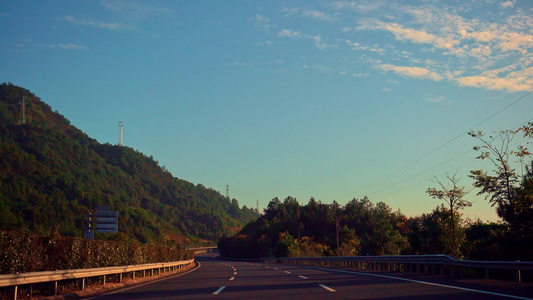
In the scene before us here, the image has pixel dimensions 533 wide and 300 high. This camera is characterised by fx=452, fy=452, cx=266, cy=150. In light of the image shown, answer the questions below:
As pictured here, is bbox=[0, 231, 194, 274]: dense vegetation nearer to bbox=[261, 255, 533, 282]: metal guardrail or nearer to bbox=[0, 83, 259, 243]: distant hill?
bbox=[261, 255, 533, 282]: metal guardrail

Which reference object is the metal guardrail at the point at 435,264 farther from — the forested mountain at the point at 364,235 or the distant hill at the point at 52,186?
the distant hill at the point at 52,186

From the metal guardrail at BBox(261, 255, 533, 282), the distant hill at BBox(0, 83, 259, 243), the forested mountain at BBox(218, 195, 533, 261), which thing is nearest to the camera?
the metal guardrail at BBox(261, 255, 533, 282)

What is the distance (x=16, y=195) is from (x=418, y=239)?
376 feet

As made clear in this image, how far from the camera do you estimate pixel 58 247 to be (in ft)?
50.8

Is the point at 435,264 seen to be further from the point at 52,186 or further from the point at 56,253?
the point at 52,186

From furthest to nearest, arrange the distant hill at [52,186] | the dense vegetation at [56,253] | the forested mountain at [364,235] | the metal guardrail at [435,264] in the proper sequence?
the distant hill at [52,186] → the forested mountain at [364,235] → the metal guardrail at [435,264] → the dense vegetation at [56,253]

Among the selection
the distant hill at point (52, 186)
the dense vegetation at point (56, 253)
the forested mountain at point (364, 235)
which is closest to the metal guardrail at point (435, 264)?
the forested mountain at point (364, 235)

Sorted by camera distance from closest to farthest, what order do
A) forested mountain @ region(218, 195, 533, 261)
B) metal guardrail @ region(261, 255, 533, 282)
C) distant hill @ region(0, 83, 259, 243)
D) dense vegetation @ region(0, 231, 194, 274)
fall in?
1. dense vegetation @ region(0, 231, 194, 274)
2. metal guardrail @ region(261, 255, 533, 282)
3. forested mountain @ region(218, 195, 533, 261)
4. distant hill @ region(0, 83, 259, 243)

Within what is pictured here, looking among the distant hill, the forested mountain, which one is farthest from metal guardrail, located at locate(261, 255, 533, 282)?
the distant hill

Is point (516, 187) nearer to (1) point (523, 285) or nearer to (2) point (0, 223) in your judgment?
(1) point (523, 285)

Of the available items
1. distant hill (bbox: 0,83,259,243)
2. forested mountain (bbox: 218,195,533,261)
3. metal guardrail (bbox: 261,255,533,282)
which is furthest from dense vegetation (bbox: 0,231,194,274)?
distant hill (bbox: 0,83,259,243)

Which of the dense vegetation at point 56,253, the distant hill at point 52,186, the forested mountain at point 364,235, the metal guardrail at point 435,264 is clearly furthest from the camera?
the distant hill at point 52,186

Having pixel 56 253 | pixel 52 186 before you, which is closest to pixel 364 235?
pixel 52 186

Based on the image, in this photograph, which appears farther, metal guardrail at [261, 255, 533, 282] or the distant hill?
the distant hill
